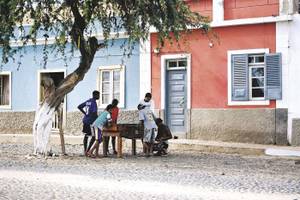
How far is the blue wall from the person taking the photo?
73.5 feet

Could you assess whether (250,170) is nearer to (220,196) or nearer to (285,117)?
(220,196)

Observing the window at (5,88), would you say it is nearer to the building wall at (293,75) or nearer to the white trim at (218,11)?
the white trim at (218,11)

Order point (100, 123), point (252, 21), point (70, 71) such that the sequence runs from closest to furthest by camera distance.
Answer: point (100, 123), point (252, 21), point (70, 71)

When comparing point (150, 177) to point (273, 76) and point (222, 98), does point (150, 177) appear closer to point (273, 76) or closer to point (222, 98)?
point (273, 76)

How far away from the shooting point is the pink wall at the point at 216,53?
781 inches

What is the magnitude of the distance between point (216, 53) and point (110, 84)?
14.6ft

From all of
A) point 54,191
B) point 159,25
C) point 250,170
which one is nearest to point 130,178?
point 54,191

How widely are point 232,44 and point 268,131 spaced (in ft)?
10.4

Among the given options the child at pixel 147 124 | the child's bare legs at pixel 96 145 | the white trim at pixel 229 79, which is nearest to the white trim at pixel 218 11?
the white trim at pixel 229 79

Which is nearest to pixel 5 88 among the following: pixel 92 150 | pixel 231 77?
pixel 231 77

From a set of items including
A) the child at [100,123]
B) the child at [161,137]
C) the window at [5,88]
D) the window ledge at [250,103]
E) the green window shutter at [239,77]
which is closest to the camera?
the child at [100,123]

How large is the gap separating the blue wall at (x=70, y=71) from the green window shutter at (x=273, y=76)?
500 centimetres

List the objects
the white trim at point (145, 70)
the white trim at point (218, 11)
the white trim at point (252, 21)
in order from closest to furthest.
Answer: the white trim at point (252, 21), the white trim at point (218, 11), the white trim at point (145, 70)

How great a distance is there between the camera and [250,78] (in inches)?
791
